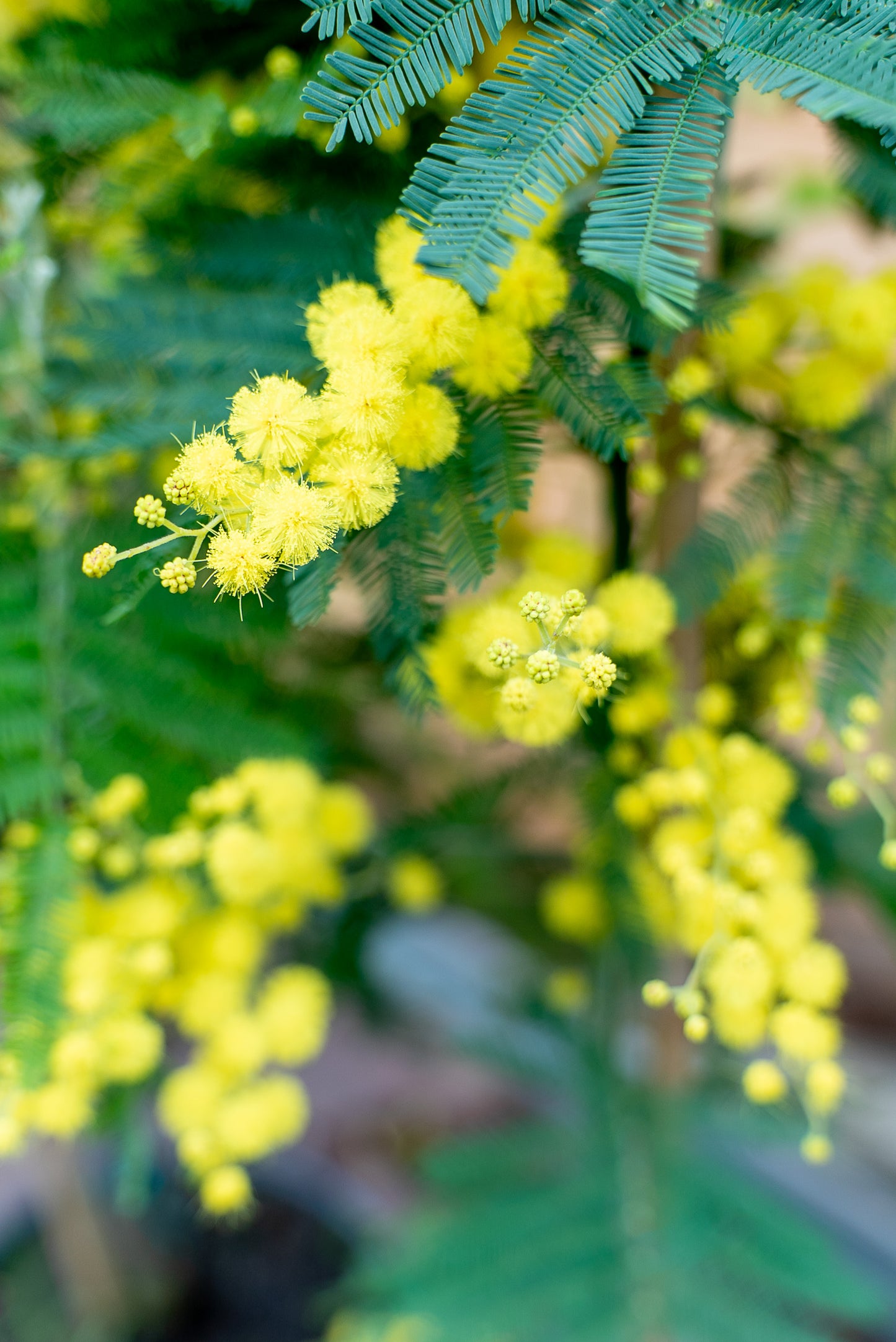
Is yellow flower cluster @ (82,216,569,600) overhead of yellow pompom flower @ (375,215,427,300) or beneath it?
beneath

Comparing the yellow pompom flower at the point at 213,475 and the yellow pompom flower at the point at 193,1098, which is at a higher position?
the yellow pompom flower at the point at 213,475

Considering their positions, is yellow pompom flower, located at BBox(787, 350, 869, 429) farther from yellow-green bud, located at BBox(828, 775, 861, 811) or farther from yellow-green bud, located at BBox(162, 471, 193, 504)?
yellow-green bud, located at BBox(162, 471, 193, 504)

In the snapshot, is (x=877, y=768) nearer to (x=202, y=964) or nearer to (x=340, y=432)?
(x=340, y=432)

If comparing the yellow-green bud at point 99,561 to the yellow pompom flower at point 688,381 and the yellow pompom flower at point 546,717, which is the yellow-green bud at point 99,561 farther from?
the yellow pompom flower at point 688,381

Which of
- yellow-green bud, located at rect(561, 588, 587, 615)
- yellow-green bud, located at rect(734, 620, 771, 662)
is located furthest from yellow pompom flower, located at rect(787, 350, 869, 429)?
yellow-green bud, located at rect(561, 588, 587, 615)

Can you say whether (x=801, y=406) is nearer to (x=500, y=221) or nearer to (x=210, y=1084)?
(x=500, y=221)

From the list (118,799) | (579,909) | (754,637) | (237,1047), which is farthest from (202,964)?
(754,637)

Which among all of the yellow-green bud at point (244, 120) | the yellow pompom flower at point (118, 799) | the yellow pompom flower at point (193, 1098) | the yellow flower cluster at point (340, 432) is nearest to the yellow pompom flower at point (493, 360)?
the yellow flower cluster at point (340, 432)
